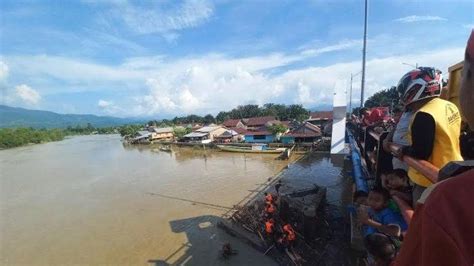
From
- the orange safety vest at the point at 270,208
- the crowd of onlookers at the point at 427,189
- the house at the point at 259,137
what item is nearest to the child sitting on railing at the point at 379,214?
the crowd of onlookers at the point at 427,189

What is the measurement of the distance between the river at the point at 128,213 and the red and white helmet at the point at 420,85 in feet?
22.6

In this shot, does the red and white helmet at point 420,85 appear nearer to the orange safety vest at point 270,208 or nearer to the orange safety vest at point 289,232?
the orange safety vest at point 289,232

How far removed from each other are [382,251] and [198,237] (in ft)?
28.6

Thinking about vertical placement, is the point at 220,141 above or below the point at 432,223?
below

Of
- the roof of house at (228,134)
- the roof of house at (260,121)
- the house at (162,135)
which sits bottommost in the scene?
the house at (162,135)

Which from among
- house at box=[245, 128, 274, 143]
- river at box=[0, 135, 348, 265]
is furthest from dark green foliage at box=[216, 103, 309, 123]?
river at box=[0, 135, 348, 265]

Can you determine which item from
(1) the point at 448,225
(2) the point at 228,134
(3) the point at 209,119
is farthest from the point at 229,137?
(1) the point at 448,225

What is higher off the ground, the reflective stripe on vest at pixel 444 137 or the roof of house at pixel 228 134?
the reflective stripe on vest at pixel 444 137

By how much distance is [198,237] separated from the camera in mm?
9875

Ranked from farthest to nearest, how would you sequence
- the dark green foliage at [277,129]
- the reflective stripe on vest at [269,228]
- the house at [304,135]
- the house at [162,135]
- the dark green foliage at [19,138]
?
the dark green foliage at [19,138] → the house at [162,135] → the dark green foliage at [277,129] → the house at [304,135] → the reflective stripe on vest at [269,228]

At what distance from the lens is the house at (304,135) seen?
30.8 metres

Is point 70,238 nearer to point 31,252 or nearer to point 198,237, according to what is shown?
point 31,252

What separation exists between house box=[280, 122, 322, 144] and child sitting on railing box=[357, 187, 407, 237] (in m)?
28.8

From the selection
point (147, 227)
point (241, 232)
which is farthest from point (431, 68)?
point (147, 227)
